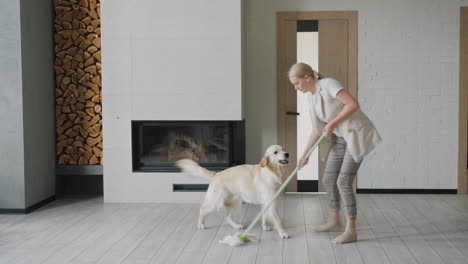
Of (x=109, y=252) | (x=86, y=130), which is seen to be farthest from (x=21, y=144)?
(x=109, y=252)

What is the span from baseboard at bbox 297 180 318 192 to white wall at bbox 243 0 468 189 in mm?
460

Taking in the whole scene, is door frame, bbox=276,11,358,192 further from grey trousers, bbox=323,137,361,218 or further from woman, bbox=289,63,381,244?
woman, bbox=289,63,381,244

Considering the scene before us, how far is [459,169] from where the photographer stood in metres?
5.40

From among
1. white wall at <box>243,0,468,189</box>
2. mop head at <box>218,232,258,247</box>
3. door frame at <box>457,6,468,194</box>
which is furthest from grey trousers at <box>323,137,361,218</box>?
door frame at <box>457,6,468,194</box>

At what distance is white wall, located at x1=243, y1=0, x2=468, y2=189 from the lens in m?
5.35

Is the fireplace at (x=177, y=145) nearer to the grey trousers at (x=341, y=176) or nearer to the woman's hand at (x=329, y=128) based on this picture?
the grey trousers at (x=341, y=176)

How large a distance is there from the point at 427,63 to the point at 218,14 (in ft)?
7.15

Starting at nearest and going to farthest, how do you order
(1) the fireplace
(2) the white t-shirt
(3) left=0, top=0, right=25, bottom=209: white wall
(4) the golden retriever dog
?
(2) the white t-shirt < (4) the golden retriever dog < (3) left=0, top=0, right=25, bottom=209: white wall < (1) the fireplace

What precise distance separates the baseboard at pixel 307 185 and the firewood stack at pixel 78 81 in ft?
6.80

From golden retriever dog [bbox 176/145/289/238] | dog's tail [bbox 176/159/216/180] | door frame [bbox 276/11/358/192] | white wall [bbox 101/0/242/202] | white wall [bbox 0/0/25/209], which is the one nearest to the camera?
golden retriever dog [bbox 176/145/289/238]

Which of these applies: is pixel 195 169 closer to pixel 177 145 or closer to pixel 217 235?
pixel 217 235

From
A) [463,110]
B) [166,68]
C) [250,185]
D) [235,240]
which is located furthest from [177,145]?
[463,110]

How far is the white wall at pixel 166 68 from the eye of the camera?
492 cm

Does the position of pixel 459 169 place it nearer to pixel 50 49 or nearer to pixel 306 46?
pixel 306 46
